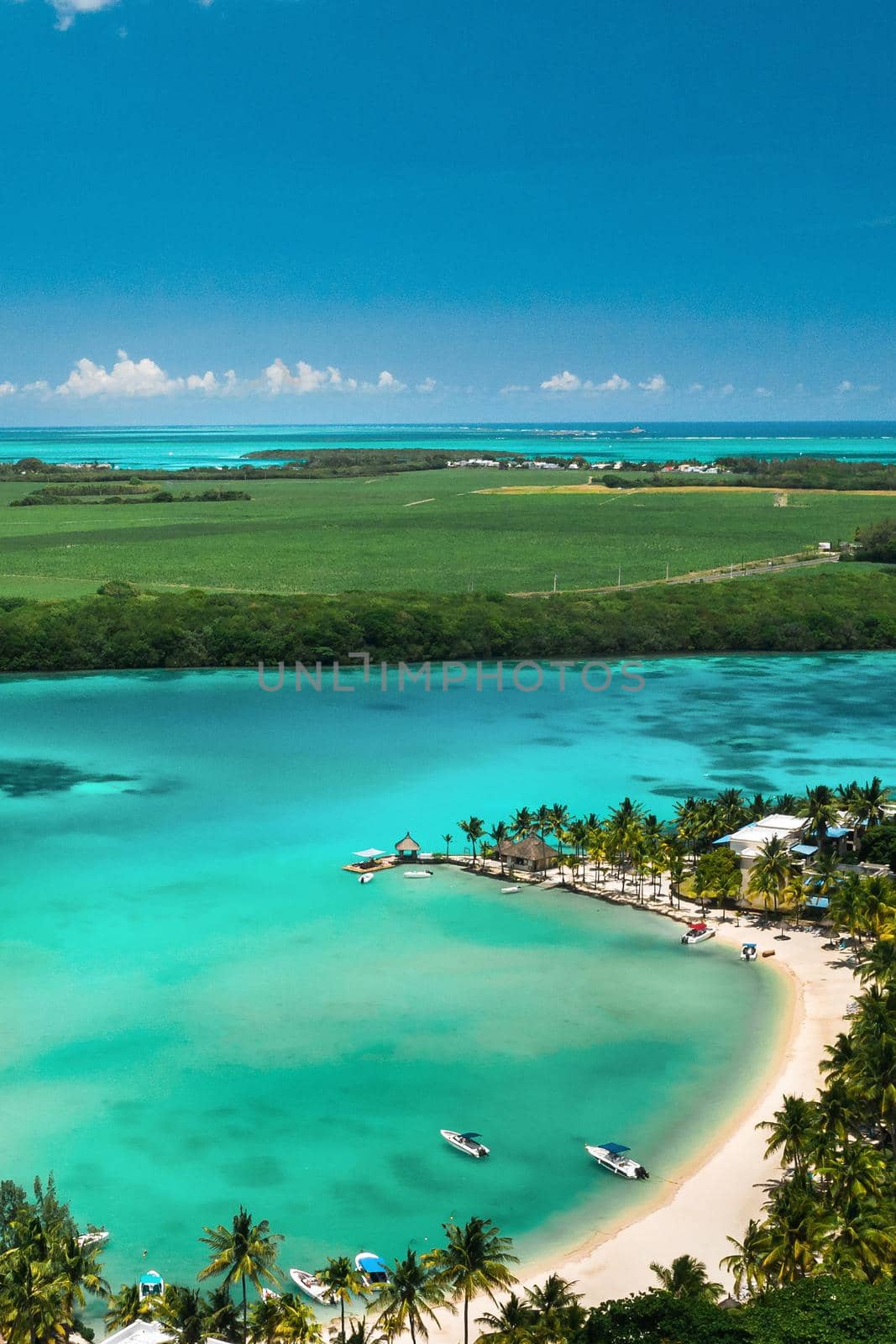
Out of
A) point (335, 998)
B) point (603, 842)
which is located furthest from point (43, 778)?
point (335, 998)

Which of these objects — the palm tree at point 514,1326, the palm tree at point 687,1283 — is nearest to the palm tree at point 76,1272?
the palm tree at point 514,1326

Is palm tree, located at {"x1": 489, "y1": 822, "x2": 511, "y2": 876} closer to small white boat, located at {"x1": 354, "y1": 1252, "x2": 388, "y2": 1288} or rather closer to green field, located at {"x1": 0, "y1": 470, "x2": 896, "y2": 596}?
small white boat, located at {"x1": 354, "y1": 1252, "x2": 388, "y2": 1288}

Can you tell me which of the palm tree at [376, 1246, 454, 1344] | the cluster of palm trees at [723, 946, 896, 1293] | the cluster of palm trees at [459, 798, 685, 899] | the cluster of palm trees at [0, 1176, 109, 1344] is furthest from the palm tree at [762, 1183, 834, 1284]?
the cluster of palm trees at [459, 798, 685, 899]

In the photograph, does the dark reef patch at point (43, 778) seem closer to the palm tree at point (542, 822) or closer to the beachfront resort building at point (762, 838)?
the palm tree at point (542, 822)

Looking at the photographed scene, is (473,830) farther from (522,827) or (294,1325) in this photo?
(294,1325)

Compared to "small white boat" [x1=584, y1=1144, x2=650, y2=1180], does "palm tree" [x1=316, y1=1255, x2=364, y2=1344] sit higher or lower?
higher

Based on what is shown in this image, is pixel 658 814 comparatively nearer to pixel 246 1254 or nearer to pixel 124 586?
pixel 246 1254

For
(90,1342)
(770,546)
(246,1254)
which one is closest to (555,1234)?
(246,1254)
